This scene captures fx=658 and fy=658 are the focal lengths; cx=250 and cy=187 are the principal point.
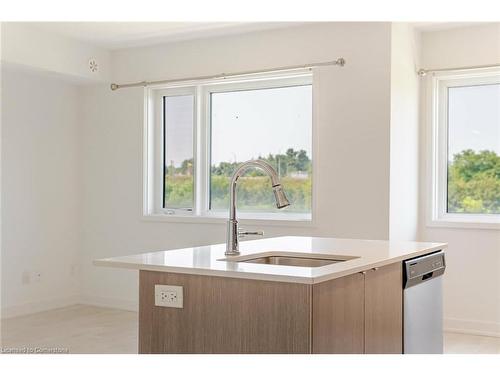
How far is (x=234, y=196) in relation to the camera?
2912mm

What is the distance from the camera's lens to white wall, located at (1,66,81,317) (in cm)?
560

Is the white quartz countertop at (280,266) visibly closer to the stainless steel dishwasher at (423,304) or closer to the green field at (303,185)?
the stainless steel dishwasher at (423,304)

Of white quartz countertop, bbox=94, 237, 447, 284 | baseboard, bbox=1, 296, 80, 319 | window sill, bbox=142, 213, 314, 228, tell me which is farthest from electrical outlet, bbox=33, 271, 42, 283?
white quartz countertop, bbox=94, 237, 447, 284

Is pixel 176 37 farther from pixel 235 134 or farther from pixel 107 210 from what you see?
pixel 107 210

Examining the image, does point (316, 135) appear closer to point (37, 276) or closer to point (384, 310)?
point (384, 310)

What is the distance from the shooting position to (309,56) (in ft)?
16.7

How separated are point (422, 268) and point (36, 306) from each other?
3.78 m

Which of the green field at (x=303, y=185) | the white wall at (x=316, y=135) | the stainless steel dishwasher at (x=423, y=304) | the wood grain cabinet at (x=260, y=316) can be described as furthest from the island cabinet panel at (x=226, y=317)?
the green field at (x=303, y=185)

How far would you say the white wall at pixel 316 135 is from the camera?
484cm

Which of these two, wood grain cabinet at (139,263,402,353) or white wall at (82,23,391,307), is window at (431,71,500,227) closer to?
white wall at (82,23,391,307)

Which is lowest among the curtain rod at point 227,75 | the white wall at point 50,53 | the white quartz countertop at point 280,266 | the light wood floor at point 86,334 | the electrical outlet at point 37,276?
the light wood floor at point 86,334

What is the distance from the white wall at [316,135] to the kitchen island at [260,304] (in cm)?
193

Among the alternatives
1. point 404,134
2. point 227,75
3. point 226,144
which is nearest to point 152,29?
point 227,75
